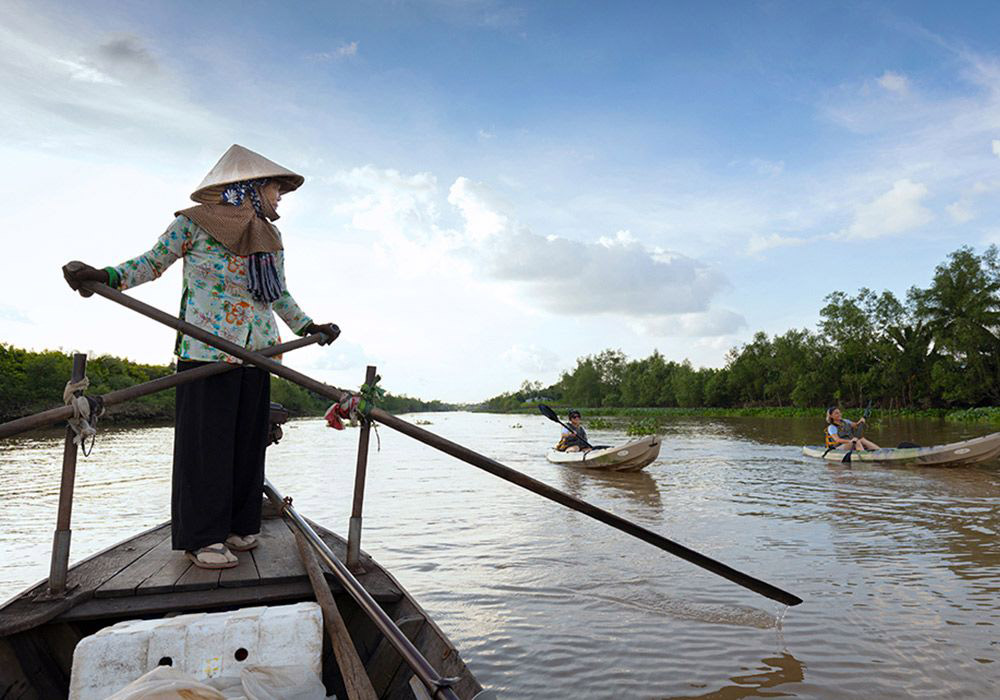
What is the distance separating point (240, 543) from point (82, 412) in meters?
1.07

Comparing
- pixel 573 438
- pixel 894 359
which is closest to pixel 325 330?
pixel 573 438

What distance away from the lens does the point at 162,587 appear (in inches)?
102

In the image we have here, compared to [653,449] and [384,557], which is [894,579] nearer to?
[384,557]

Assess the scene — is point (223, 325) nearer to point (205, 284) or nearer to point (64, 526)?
point (205, 284)

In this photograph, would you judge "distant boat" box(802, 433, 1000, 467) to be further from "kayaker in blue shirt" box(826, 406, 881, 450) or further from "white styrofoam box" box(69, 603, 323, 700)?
"white styrofoam box" box(69, 603, 323, 700)

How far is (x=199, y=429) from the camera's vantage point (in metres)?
3.03

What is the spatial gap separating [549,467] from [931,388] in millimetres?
44184

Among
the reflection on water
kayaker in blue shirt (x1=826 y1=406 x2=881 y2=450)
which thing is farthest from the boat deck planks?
kayaker in blue shirt (x1=826 y1=406 x2=881 y2=450)

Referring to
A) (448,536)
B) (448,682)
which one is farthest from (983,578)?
(448,682)

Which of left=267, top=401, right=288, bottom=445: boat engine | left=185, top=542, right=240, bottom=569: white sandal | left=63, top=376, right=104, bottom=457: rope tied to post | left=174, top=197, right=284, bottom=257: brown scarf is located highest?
left=174, top=197, right=284, bottom=257: brown scarf

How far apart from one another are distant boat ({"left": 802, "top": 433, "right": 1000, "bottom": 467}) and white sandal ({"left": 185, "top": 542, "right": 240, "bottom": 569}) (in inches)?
549

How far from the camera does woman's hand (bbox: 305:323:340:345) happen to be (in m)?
3.74

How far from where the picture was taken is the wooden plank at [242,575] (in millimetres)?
2686

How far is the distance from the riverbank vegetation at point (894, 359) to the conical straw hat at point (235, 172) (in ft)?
131
